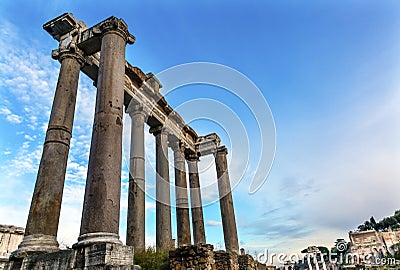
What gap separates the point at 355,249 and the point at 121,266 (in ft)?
210

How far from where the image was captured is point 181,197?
1543 cm

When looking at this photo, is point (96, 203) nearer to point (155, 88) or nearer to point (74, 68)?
point (74, 68)

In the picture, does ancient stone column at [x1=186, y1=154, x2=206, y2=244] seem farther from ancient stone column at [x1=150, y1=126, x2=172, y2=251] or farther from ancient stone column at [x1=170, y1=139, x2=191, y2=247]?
ancient stone column at [x1=150, y1=126, x2=172, y2=251]

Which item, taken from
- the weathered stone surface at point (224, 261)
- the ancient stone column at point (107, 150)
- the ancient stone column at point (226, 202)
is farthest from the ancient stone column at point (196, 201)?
the ancient stone column at point (107, 150)

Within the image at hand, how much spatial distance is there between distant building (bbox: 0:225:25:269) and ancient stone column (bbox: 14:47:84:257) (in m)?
14.4

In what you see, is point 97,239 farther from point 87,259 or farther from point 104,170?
point 104,170

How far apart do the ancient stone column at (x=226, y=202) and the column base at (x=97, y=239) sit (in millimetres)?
11194

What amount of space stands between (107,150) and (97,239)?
2069 mm

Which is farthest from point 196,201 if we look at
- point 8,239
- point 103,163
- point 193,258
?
point 8,239

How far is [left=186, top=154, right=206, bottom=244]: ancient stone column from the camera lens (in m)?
16.1

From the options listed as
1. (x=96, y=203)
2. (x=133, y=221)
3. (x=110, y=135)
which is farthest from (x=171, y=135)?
(x=96, y=203)

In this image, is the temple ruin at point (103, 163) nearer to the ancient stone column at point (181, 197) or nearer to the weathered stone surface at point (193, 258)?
the ancient stone column at point (181, 197)

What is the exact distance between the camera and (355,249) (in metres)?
56.2

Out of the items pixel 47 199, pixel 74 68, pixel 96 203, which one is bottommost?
pixel 96 203
